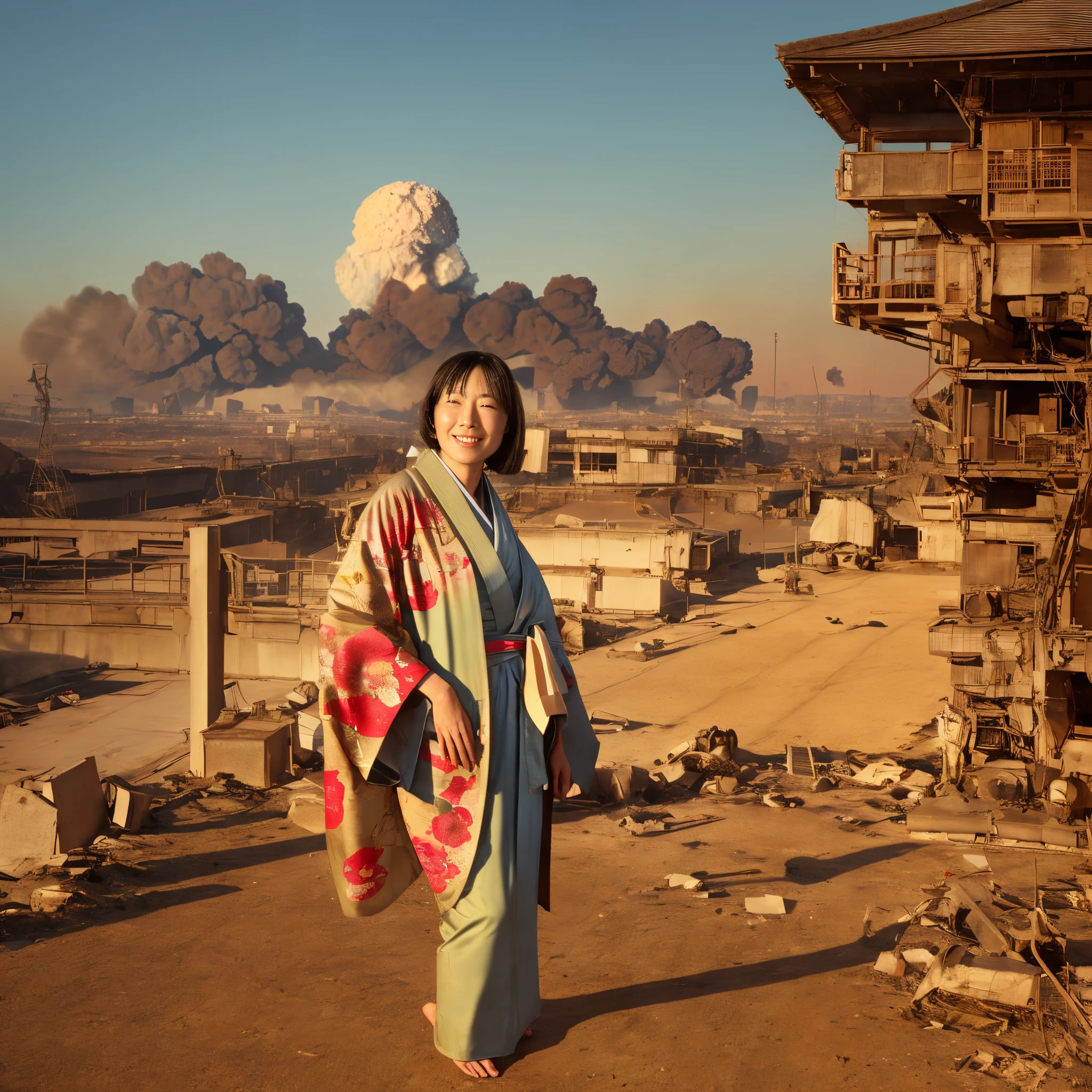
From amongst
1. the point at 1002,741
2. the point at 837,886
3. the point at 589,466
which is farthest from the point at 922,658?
the point at 589,466

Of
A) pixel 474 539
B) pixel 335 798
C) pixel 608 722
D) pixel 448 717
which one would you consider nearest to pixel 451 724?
pixel 448 717

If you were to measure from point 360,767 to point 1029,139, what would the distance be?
459 inches

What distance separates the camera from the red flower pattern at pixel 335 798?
10.1ft

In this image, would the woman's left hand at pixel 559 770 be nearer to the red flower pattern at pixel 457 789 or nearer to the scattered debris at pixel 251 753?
the red flower pattern at pixel 457 789

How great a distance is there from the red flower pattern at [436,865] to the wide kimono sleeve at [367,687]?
15 centimetres

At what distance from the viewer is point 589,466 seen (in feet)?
153

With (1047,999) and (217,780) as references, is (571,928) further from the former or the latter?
(217,780)

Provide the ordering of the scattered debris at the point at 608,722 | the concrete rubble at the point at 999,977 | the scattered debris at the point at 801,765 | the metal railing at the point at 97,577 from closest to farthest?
the concrete rubble at the point at 999,977 → the scattered debris at the point at 801,765 → the scattered debris at the point at 608,722 → the metal railing at the point at 97,577

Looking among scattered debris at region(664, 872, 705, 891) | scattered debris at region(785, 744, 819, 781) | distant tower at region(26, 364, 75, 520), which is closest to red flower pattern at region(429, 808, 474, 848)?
scattered debris at region(664, 872, 705, 891)

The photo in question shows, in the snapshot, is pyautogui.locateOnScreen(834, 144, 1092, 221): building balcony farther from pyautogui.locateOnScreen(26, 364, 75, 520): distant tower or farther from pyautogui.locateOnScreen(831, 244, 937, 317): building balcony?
pyautogui.locateOnScreen(26, 364, 75, 520): distant tower

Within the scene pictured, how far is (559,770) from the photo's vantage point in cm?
329

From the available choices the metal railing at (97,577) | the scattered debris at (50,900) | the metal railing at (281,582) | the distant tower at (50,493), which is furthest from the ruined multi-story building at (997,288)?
the distant tower at (50,493)

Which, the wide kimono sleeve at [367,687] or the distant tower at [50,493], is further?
the distant tower at [50,493]

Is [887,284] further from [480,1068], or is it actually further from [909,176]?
[480,1068]
